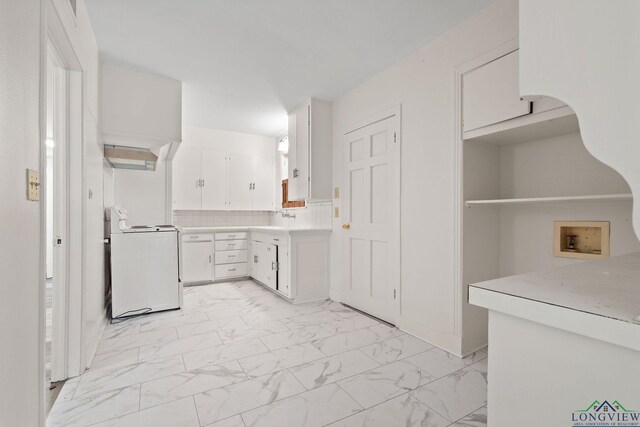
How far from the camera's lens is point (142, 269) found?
3072 mm

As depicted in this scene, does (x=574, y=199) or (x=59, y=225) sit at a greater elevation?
(x=574, y=199)

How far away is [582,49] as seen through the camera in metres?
0.52

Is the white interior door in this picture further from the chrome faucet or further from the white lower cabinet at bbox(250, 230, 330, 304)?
the chrome faucet

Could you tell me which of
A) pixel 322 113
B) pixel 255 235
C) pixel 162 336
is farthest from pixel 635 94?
pixel 255 235

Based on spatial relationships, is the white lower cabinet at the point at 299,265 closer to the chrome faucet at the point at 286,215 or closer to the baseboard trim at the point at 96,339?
the chrome faucet at the point at 286,215

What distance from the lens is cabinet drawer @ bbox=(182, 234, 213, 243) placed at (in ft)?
14.1

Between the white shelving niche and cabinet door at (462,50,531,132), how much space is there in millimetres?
43

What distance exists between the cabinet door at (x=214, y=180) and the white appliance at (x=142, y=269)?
1544 millimetres

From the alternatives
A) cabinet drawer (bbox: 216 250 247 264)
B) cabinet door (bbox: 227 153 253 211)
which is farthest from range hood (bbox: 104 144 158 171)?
cabinet drawer (bbox: 216 250 247 264)

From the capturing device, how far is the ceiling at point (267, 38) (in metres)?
2.06

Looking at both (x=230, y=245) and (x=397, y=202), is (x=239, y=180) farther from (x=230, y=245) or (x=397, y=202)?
(x=397, y=202)

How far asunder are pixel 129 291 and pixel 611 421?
3528 millimetres

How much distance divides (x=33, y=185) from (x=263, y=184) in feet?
13.7

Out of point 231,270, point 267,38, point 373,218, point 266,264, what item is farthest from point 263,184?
point 267,38
